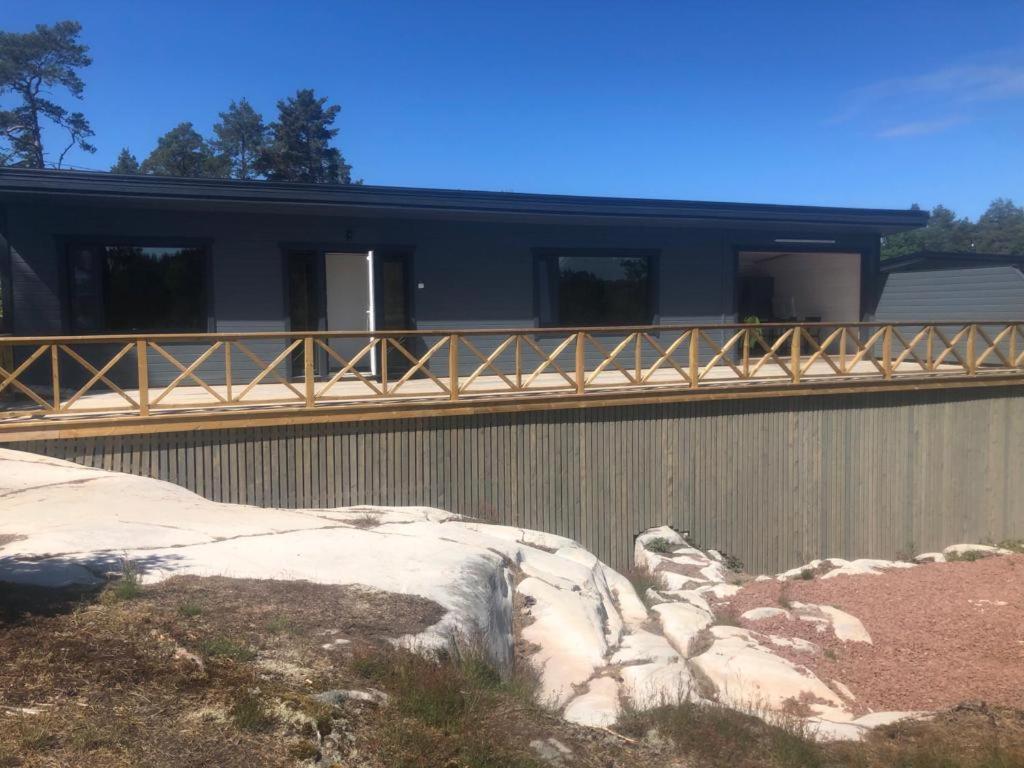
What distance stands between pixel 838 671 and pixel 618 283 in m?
8.30

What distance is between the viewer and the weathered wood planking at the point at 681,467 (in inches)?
359

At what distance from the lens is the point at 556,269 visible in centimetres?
1401

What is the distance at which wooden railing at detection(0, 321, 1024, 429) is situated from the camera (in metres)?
9.11

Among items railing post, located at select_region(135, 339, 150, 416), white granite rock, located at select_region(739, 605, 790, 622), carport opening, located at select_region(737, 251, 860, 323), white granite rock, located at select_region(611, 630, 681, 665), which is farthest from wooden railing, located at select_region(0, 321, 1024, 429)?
white granite rock, located at select_region(611, 630, 681, 665)

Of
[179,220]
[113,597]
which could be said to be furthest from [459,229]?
[113,597]

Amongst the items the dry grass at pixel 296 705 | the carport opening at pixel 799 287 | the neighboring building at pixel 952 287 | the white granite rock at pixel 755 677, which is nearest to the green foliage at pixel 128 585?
the dry grass at pixel 296 705

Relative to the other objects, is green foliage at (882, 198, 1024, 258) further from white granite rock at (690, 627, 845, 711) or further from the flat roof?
white granite rock at (690, 627, 845, 711)

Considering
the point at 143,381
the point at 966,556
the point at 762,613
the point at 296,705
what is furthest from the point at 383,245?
the point at 296,705

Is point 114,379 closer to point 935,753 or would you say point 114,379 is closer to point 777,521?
point 777,521

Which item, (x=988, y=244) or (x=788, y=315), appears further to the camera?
(x=988, y=244)

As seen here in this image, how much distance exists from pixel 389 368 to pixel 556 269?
3168 millimetres

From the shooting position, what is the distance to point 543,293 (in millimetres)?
13984

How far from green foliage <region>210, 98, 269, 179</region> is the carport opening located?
135 feet

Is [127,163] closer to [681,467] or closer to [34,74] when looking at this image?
[34,74]
